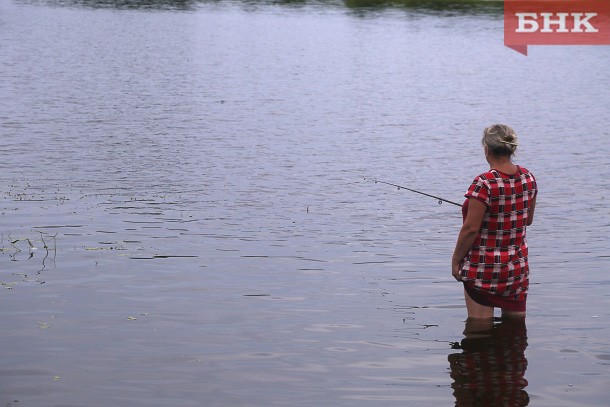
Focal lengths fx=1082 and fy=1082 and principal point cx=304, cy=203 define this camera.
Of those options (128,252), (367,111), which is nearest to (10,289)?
(128,252)

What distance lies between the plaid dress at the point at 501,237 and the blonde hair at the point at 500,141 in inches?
5.8

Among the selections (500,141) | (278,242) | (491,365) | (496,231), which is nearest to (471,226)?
(496,231)

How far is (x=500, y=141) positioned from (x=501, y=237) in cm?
73

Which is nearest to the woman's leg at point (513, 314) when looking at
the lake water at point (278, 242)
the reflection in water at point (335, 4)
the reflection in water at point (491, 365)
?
the reflection in water at point (491, 365)

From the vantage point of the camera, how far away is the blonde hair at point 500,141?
746 centimetres

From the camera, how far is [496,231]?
25.3 ft

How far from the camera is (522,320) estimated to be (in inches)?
333

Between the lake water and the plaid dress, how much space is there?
0.73 metres

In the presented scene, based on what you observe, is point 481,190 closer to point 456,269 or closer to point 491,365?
point 456,269

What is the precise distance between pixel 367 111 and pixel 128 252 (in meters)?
17.1

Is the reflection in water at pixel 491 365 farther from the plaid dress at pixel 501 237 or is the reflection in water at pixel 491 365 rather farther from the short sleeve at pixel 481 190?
the short sleeve at pixel 481 190

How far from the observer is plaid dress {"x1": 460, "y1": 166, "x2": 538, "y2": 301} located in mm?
7527
